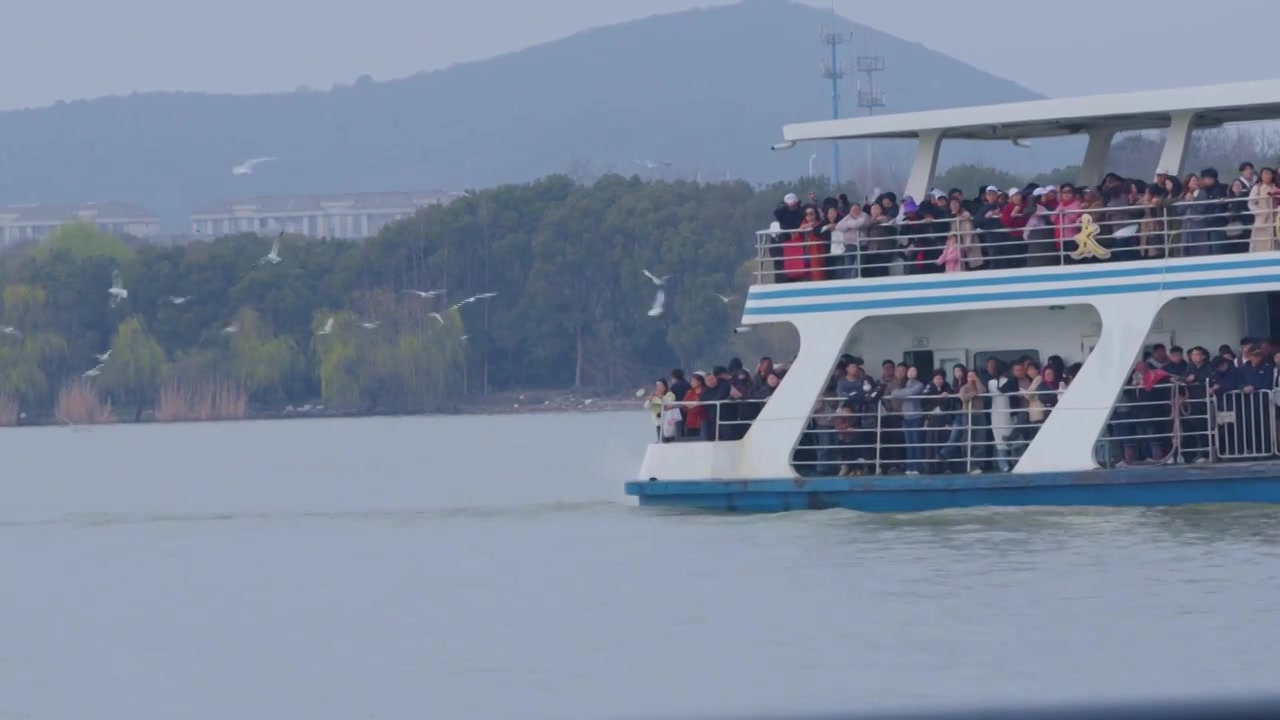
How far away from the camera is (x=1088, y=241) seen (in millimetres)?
22625

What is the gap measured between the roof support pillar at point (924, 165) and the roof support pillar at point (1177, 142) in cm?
233

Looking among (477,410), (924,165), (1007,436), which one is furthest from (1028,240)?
(477,410)

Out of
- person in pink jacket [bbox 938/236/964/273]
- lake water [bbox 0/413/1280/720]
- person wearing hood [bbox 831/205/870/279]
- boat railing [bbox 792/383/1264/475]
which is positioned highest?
person wearing hood [bbox 831/205/870/279]

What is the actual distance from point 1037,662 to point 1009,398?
7139mm

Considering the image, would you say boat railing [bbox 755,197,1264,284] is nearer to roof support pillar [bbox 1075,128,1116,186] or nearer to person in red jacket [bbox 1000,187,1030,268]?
person in red jacket [bbox 1000,187,1030,268]

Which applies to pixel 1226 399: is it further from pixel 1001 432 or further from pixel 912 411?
pixel 912 411

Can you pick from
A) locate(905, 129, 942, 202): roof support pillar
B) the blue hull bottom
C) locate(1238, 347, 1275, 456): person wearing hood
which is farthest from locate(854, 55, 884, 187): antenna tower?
→ locate(1238, 347, 1275, 456): person wearing hood

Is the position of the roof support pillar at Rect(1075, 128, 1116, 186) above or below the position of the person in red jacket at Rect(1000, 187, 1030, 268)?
above

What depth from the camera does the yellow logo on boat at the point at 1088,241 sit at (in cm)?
2258

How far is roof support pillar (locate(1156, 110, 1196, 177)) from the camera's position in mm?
23406

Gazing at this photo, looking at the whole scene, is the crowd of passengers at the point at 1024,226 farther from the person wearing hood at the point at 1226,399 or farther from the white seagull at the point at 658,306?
the white seagull at the point at 658,306

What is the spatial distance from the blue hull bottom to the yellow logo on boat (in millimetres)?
2034

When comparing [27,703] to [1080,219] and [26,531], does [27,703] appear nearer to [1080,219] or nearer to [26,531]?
[1080,219]

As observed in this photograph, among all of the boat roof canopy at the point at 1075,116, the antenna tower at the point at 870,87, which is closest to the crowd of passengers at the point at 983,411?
the boat roof canopy at the point at 1075,116
